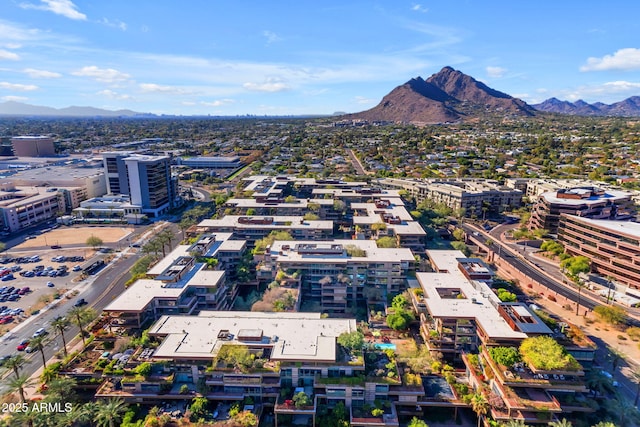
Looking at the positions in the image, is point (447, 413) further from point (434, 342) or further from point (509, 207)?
point (509, 207)

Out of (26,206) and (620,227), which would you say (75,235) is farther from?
(620,227)

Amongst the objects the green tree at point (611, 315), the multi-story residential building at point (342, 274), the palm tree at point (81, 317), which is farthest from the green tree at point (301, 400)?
the green tree at point (611, 315)

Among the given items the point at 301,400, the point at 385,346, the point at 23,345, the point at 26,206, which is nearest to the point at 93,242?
the point at 26,206

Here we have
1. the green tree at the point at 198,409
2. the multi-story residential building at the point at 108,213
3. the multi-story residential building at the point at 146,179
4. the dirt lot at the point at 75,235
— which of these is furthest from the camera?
the multi-story residential building at the point at 146,179

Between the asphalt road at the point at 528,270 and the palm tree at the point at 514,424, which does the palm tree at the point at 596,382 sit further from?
the asphalt road at the point at 528,270

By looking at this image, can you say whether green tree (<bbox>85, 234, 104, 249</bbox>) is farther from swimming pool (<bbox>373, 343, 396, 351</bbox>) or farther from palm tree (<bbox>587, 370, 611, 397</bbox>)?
palm tree (<bbox>587, 370, 611, 397</bbox>)

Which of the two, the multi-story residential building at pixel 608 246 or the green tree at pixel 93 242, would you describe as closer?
the multi-story residential building at pixel 608 246

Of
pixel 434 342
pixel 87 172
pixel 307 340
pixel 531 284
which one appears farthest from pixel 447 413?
pixel 87 172
